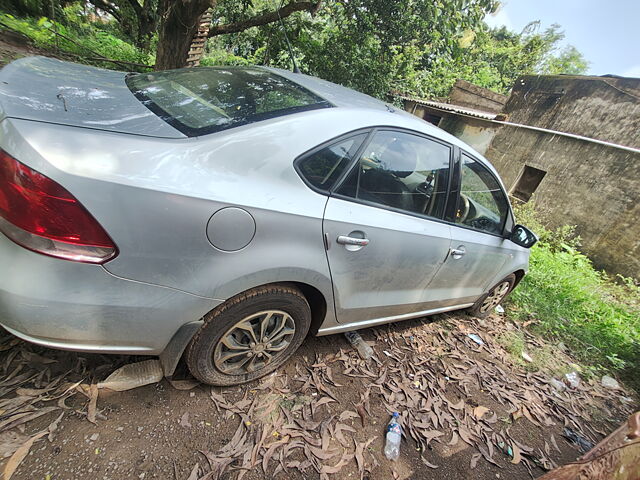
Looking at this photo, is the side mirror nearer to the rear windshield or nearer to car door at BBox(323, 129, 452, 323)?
car door at BBox(323, 129, 452, 323)

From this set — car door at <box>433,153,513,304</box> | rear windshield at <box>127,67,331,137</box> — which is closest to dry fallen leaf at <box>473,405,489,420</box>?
car door at <box>433,153,513,304</box>

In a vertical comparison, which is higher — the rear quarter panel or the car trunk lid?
the car trunk lid

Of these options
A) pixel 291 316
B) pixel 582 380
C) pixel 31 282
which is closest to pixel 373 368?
pixel 291 316

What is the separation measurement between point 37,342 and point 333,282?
130cm

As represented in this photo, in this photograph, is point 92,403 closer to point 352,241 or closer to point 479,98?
point 352,241

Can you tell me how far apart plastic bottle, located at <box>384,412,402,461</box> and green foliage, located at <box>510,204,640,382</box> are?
2892mm

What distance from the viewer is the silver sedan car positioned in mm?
1101

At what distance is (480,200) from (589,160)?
27.4 ft

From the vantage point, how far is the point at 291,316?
1.84 metres

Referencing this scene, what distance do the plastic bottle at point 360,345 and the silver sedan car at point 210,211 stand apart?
490 millimetres

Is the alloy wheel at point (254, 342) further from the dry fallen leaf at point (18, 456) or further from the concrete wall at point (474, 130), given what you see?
the concrete wall at point (474, 130)

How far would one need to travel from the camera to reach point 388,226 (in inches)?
72.8

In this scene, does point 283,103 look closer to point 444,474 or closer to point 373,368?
point 373,368

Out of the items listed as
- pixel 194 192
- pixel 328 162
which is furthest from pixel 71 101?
pixel 328 162
